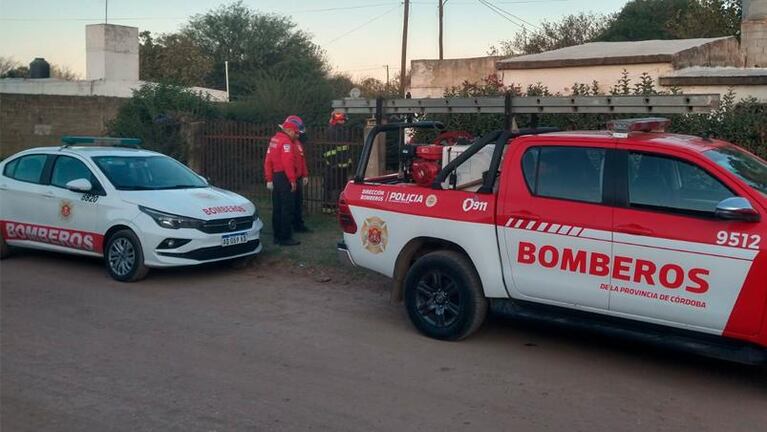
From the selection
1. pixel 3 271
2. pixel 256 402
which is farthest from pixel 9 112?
pixel 256 402

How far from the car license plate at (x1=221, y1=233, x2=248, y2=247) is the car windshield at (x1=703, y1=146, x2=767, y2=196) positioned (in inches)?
225

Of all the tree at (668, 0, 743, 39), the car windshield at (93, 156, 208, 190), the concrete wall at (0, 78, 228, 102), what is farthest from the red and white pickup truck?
the tree at (668, 0, 743, 39)

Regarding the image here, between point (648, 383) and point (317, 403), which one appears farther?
point (648, 383)

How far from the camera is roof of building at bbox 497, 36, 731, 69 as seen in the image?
17.7m

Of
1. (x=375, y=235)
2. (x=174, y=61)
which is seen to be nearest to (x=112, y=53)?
(x=174, y=61)

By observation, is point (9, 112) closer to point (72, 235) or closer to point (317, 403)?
point (72, 235)

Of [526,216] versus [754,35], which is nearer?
[526,216]

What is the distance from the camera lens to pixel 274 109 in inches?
798

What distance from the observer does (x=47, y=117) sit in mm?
26375

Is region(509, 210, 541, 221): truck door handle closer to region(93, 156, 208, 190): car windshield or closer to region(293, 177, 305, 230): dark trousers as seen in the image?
region(93, 156, 208, 190): car windshield

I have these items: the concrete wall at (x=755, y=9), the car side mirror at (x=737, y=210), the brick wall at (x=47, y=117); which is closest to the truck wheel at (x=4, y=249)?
the car side mirror at (x=737, y=210)

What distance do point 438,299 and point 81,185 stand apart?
5114 mm

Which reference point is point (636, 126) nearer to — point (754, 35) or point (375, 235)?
point (375, 235)

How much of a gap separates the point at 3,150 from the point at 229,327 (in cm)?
2102
